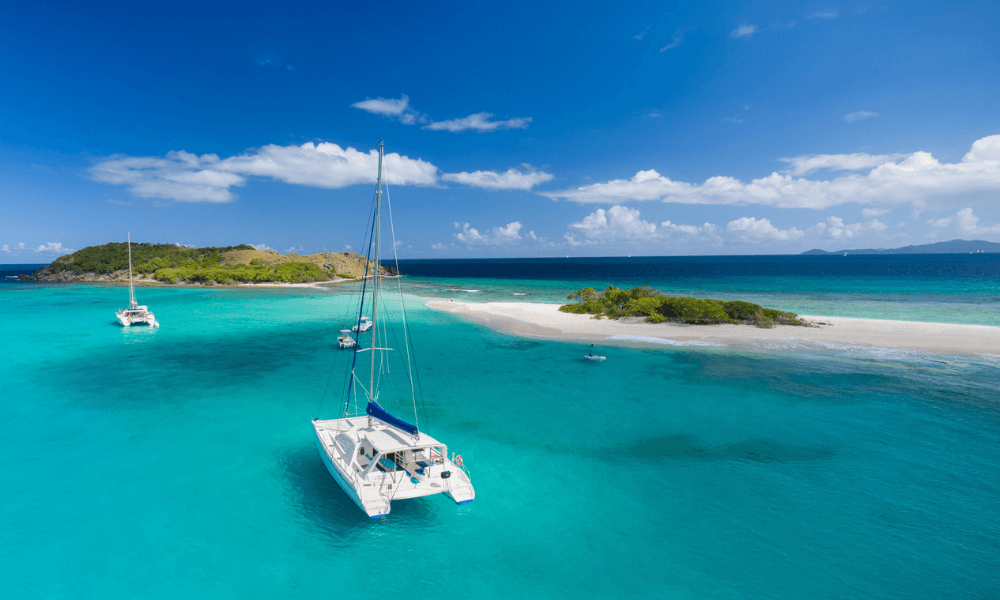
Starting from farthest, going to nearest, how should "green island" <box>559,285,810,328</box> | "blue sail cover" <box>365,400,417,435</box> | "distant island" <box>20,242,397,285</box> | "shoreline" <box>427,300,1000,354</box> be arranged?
"distant island" <box>20,242,397,285</box> → "green island" <box>559,285,810,328</box> → "shoreline" <box>427,300,1000,354</box> → "blue sail cover" <box>365,400,417,435</box>

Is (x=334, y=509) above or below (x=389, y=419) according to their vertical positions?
below

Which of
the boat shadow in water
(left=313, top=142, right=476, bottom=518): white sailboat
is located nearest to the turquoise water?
the boat shadow in water

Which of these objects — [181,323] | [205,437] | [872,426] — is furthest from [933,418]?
[181,323]

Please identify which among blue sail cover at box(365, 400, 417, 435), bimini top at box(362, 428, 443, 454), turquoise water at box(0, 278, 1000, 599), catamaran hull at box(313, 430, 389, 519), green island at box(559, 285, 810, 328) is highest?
green island at box(559, 285, 810, 328)

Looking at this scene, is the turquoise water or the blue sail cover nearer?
Result: the turquoise water

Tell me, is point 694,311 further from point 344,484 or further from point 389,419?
point 344,484

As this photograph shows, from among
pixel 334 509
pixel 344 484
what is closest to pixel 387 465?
pixel 344 484

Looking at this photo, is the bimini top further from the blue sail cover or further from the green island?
the green island
